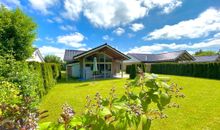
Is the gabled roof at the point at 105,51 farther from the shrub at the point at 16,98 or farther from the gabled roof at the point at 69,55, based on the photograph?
the shrub at the point at 16,98

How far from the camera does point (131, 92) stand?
1.76 m

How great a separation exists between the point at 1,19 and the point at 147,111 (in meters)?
14.6

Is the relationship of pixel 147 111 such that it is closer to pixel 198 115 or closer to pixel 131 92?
pixel 131 92

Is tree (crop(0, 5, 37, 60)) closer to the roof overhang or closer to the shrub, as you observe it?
the shrub

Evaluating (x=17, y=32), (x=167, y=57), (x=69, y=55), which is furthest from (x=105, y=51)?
(x=167, y=57)

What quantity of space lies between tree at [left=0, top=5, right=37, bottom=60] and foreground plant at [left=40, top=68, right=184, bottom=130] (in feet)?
42.7

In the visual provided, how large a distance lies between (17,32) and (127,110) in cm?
1410

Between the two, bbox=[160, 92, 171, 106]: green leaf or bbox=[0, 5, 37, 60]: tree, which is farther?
bbox=[0, 5, 37, 60]: tree

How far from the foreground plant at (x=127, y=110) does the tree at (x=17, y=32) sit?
42.7ft

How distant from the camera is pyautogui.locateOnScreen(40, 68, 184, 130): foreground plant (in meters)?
1.40

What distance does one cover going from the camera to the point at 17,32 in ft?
43.8

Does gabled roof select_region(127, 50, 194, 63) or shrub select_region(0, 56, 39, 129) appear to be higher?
gabled roof select_region(127, 50, 194, 63)

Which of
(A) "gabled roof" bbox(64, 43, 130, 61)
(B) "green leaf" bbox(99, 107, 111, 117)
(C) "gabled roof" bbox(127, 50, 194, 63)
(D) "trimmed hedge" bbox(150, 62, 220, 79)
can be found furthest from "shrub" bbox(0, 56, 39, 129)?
(C) "gabled roof" bbox(127, 50, 194, 63)

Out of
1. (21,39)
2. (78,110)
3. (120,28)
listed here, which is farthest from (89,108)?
(120,28)
